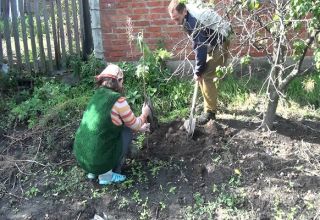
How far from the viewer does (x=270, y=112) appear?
16.5ft

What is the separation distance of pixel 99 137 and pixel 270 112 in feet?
6.09

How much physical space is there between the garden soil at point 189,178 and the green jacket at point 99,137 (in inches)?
12.1

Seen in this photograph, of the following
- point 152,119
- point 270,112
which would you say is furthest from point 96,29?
point 270,112

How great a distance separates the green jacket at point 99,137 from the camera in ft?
14.8

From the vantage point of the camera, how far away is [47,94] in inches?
252

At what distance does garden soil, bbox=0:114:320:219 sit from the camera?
4.39m

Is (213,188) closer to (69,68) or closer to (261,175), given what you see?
(261,175)

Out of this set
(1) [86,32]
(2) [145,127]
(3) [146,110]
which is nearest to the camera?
(2) [145,127]

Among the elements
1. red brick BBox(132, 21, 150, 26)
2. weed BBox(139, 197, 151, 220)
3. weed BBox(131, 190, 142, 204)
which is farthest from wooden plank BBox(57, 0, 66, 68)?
weed BBox(139, 197, 151, 220)

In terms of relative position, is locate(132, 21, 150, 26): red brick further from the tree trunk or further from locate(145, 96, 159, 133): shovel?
the tree trunk

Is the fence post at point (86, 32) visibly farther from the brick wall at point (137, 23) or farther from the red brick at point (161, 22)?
the red brick at point (161, 22)

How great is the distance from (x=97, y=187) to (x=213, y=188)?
1196 mm

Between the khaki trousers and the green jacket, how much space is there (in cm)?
124

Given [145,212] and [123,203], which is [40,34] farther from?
[145,212]
